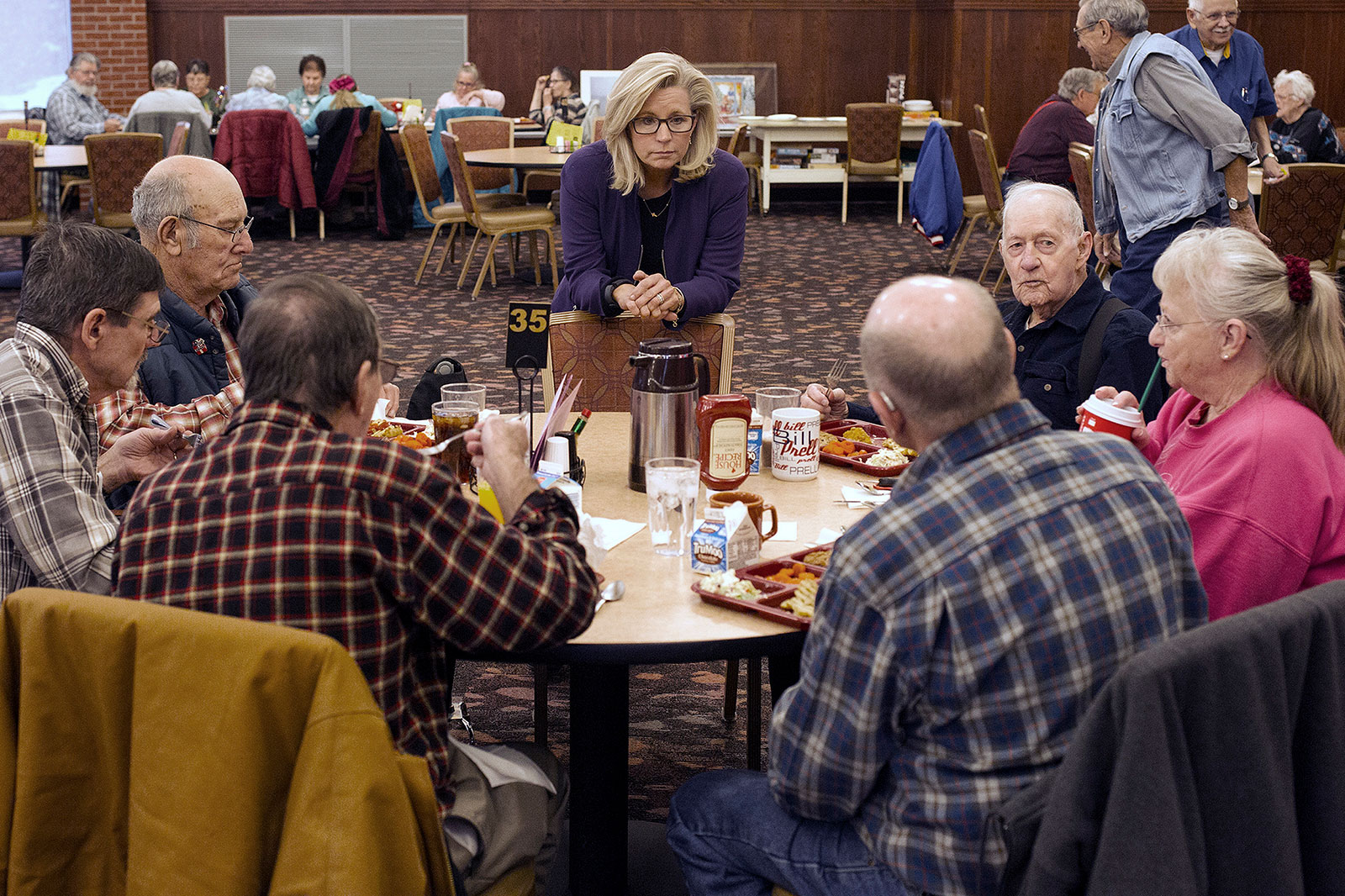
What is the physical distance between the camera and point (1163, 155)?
4262 mm

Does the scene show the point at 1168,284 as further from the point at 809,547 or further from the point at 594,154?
the point at 594,154

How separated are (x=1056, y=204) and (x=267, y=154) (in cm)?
817

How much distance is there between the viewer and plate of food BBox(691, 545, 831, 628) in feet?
5.56

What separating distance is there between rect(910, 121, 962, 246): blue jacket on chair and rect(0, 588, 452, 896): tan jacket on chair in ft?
25.3

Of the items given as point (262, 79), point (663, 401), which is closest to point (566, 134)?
point (262, 79)

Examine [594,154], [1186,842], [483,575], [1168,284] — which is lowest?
[1186,842]

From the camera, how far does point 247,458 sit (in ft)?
4.66

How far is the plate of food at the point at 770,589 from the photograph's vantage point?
1694 mm

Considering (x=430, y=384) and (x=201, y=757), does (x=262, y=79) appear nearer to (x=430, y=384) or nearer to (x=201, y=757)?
(x=430, y=384)

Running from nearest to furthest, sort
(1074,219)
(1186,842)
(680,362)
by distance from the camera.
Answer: (1186,842)
(680,362)
(1074,219)

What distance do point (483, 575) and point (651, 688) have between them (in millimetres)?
1817

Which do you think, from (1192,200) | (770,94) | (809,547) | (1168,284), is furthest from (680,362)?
(770,94)

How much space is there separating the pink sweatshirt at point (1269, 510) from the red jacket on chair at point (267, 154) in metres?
8.88

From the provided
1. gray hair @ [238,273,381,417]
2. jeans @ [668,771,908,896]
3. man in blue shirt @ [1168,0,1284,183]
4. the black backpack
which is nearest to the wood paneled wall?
man in blue shirt @ [1168,0,1284,183]
